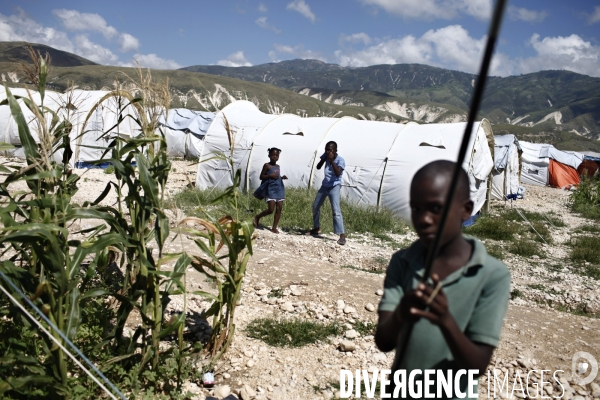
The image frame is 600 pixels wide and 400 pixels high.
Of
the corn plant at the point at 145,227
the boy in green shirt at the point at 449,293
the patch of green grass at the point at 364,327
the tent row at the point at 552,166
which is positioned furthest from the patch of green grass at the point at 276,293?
the tent row at the point at 552,166

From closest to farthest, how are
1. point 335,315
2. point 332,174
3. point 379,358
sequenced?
point 379,358, point 335,315, point 332,174

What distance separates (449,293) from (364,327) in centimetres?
338

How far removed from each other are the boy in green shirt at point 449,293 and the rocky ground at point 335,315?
1.83m

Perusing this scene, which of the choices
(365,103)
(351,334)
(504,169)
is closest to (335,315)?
(351,334)

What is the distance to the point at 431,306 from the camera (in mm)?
1295

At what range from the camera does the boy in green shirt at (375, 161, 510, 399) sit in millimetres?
1459

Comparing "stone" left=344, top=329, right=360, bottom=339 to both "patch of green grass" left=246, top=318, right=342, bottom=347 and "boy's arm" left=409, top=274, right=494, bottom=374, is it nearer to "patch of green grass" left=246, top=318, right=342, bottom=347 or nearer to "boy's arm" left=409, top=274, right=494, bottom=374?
"patch of green grass" left=246, top=318, right=342, bottom=347

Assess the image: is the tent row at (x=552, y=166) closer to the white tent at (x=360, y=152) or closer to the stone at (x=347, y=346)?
the white tent at (x=360, y=152)

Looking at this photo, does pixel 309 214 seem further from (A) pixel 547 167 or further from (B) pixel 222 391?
(A) pixel 547 167

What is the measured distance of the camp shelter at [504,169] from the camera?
16031 mm

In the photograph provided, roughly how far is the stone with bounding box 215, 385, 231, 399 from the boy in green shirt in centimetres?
214

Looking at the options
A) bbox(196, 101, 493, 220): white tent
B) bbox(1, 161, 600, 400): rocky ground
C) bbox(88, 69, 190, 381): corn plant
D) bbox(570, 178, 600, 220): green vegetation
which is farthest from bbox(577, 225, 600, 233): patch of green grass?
bbox(88, 69, 190, 381): corn plant

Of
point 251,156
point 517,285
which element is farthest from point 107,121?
point 517,285

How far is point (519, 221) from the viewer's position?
13172mm
